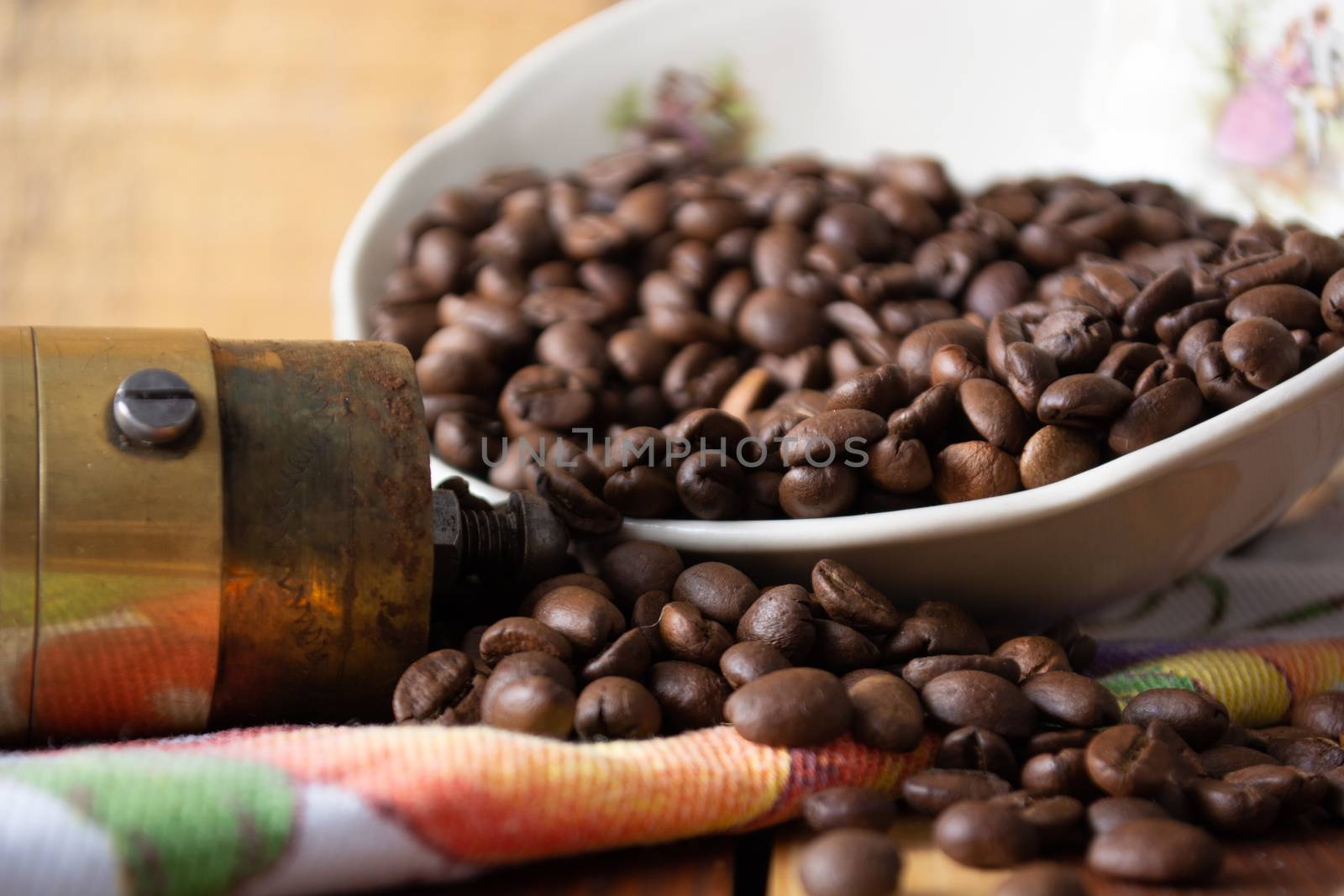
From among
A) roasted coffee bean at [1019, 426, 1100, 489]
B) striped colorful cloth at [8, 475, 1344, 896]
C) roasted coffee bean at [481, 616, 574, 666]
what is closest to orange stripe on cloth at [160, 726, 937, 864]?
striped colorful cloth at [8, 475, 1344, 896]

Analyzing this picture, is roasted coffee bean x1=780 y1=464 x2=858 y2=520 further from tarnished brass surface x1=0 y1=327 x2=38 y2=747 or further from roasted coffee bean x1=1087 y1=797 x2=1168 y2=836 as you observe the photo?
tarnished brass surface x1=0 y1=327 x2=38 y2=747

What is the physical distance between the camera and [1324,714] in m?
1.09

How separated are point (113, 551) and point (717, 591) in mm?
447

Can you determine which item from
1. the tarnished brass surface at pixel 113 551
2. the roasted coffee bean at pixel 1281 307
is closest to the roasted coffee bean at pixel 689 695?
the tarnished brass surface at pixel 113 551

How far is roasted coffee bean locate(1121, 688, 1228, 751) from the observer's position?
0.99m

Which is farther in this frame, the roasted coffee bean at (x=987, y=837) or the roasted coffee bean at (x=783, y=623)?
the roasted coffee bean at (x=783, y=623)

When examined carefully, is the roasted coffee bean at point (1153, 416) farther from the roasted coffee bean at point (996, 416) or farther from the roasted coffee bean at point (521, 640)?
the roasted coffee bean at point (521, 640)

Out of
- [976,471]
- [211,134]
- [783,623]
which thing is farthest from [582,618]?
[211,134]

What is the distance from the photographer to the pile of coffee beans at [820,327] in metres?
1.13

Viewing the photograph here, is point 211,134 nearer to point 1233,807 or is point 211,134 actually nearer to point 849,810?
point 849,810

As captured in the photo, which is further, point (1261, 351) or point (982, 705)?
point (1261, 351)

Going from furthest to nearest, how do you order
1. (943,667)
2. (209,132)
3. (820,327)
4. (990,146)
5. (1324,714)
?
1. (209,132)
2. (990,146)
3. (820,327)
4. (1324,714)
5. (943,667)

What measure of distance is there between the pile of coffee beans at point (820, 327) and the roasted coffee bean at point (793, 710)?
0.77 ft

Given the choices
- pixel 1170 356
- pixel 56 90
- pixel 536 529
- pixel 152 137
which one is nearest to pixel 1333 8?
pixel 1170 356
